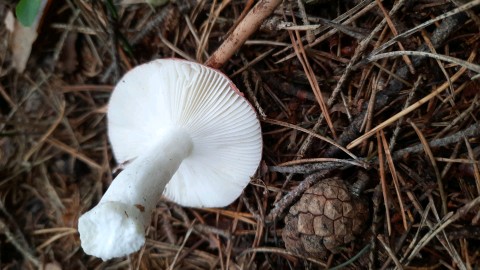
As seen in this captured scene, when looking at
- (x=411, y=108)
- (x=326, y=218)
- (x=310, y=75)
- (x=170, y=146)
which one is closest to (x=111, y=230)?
(x=170, y=146)

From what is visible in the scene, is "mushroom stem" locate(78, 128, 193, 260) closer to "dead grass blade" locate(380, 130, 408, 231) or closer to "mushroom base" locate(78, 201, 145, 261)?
"mushroom base" locate(78, 201, 145, 261)

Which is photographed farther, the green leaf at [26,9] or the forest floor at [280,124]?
the green leaf at [26,9]

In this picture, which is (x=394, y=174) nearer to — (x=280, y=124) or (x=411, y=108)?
(x=411, y=108)

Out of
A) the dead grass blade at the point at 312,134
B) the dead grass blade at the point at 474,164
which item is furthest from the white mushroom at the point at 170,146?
the dead grass blade at the point at 474,164

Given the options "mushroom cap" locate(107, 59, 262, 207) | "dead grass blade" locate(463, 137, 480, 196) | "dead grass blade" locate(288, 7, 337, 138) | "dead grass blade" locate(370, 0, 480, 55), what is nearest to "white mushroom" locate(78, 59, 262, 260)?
"mushroom cap" locate(107, 59, 262, 207)

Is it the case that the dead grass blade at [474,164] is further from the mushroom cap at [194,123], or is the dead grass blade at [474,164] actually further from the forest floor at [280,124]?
the mushroom cap at [194,123]

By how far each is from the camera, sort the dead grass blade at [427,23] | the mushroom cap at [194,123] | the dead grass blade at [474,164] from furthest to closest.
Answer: the mushroom cap at [194,123]
the dead grass blade at [474,164]
the dead grass blade at [427,23]

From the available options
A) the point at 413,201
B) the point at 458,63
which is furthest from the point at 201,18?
the point at 413,201
